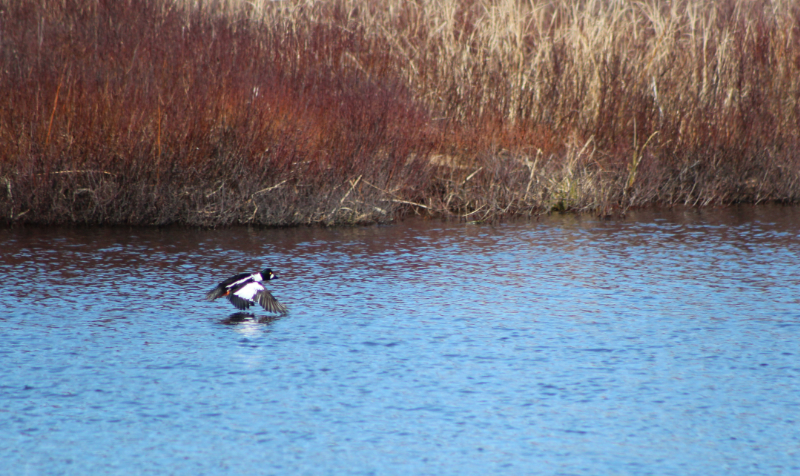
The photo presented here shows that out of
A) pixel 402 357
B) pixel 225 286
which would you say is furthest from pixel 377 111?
pixel 402 357

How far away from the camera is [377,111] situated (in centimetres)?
1112

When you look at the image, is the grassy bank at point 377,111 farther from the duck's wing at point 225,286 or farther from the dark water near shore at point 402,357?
the duck's wing at point 225,286

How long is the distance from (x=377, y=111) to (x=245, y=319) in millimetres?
4754

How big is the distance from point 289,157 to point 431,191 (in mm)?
2005

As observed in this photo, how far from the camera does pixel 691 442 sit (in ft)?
15.0

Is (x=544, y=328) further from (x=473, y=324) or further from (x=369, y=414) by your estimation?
(x=369, y=414)

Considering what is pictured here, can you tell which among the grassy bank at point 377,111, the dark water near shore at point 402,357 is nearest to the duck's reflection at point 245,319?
the dark water near shore at point 402,357

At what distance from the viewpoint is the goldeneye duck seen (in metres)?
6.70

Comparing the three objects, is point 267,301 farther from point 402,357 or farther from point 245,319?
point 402,357

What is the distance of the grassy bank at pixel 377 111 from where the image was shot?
9984mm

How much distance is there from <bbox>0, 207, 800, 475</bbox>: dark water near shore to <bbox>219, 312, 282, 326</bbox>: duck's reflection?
3 centimetres

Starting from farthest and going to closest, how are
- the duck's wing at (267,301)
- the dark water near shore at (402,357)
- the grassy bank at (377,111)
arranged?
the grassy bank at (377,111) < the duck's wing at (267,301) < the dark water near shore at (402,357)

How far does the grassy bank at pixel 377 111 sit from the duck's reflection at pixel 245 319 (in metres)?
3.21

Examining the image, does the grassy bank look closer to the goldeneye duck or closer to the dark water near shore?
the dark water near shore
